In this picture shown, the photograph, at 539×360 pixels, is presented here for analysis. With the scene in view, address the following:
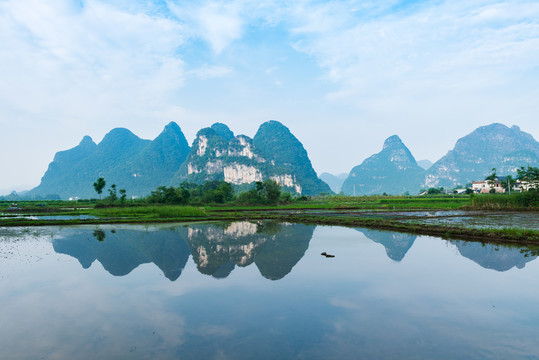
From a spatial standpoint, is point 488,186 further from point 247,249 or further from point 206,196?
point 247,249

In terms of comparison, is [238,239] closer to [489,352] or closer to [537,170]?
[489,352]

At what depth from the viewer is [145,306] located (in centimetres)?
713

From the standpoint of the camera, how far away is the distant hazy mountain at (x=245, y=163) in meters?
134

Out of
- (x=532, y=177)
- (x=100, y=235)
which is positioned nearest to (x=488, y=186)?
(x=532, y=177)

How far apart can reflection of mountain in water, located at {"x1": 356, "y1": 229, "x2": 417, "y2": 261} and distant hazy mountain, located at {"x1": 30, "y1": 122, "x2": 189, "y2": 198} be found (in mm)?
161004

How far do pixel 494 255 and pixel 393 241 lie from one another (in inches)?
174

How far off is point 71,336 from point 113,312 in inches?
46.7

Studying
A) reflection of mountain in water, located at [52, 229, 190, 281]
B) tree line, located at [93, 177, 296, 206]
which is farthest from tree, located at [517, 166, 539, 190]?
reflection of mountain in water, located at [52, 229, 190, 281]

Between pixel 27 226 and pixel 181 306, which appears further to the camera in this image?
pixel 27 226

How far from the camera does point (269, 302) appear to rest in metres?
7.34

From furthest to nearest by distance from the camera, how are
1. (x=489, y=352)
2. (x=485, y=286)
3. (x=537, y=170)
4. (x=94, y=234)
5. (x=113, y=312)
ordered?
1. (x=537, y=170)
2. (x=94, y=234)
3. (x=485, y=286)
4. (x=113, y=312)
5. (x=489, y=352)

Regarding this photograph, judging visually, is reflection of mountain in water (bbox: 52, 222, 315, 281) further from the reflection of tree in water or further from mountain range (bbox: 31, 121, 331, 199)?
mountain range (bbox: 31, 121, 331, 199)

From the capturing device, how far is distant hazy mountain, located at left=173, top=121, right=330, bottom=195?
134 m

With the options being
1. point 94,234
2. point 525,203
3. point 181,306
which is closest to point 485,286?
point 181,306
